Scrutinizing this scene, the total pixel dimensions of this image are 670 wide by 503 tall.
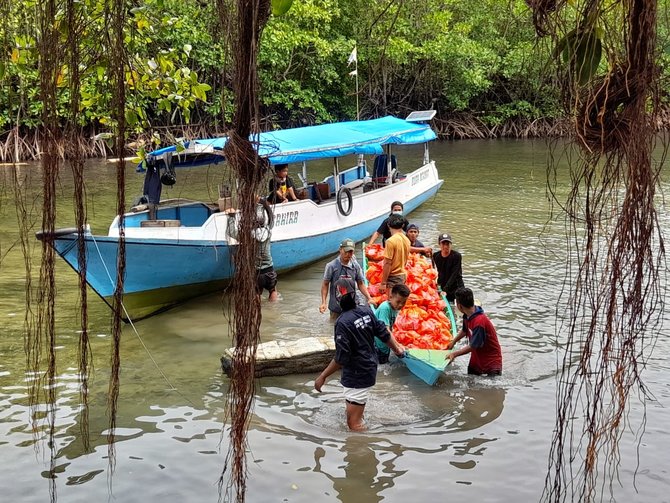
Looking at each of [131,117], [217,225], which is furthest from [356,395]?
[217,225]

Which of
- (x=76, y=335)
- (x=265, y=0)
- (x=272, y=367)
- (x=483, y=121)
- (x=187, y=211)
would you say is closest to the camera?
(x=265, y=0)

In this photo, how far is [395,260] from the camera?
9859 millimetres

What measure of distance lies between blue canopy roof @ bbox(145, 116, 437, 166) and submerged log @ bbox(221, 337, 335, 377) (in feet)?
12.7

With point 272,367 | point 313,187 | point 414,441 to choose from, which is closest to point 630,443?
point 414,441

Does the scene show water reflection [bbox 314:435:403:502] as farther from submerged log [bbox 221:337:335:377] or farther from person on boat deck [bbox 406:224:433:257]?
person on boat deck [bbox 406:224:433:257]

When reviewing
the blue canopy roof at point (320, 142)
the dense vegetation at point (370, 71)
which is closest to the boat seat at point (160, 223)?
the blue canopy roof at point (320, 142)

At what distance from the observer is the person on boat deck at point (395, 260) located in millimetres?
9820

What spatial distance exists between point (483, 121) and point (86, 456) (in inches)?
1406

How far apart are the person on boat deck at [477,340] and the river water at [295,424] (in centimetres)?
17

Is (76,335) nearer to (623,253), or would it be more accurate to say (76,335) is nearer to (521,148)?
(623,253)

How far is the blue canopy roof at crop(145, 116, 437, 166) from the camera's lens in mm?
12578

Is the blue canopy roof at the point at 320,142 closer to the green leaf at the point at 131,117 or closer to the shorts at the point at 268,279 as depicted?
the shorts at the point at 268,279

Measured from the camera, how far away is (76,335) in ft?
31.9

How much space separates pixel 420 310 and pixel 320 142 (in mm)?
5702
